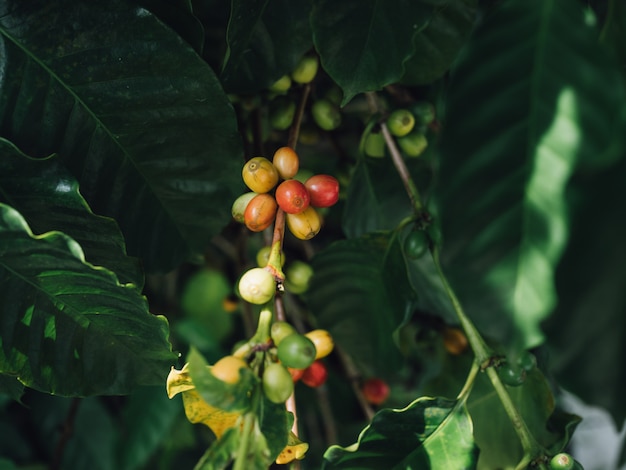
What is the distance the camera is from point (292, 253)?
1.30 metres

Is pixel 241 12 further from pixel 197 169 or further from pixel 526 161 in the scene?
pixel 526 161

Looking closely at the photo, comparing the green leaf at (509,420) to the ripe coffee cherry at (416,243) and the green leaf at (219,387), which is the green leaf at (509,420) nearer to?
the ripe coffee cherry at (416,243)

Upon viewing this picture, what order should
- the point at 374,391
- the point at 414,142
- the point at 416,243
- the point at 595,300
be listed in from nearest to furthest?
the point at 595,300 < the point at 416,243 < the point at 414,142 < the point at 374,391

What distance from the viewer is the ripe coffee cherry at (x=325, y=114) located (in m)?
0.98

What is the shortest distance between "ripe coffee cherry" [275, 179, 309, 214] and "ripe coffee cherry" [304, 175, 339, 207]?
0.14 ft

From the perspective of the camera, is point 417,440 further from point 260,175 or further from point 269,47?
point 269,47

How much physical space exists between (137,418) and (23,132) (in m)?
1.01

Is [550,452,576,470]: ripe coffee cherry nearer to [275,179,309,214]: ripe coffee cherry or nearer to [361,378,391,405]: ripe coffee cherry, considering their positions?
[275,179,309,214]: ripe coffee cherry

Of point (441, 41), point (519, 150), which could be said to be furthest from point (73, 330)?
point (441, 41)

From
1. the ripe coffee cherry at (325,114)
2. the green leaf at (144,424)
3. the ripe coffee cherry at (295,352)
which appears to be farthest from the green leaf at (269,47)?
the green leaf at (144,424)

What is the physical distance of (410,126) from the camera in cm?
94

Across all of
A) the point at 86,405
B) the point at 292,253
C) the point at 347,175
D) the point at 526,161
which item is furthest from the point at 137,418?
the point at 526,161

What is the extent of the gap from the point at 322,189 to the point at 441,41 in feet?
1.07

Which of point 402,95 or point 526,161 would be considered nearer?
point 526,161
